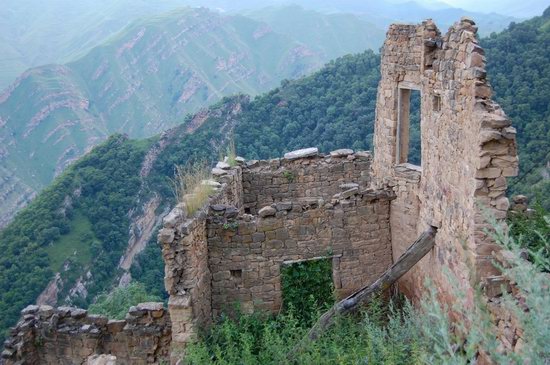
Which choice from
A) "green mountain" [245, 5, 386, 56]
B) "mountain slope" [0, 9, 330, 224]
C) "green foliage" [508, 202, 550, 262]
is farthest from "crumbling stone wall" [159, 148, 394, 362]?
"green mountain" [245, 5, 386, 56]

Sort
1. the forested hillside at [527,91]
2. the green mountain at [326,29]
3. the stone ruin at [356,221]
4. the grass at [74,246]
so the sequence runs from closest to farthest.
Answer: the stone ruin at [356,221] → the forested hillside at [527,91] → the grass at [74,246] → the green mountain at [326,29]

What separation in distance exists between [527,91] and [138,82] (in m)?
A: 73.0

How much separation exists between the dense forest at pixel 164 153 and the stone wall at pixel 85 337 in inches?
463

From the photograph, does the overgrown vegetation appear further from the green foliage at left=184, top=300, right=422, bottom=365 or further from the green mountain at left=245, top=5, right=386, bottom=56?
the green mountain at left=245, top=5, right=386, bottom=56

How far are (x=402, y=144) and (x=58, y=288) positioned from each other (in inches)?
802

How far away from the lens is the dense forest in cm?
2345

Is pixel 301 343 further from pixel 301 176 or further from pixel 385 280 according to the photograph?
pixel 301 176

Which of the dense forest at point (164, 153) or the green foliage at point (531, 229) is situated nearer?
the green foliage at point (531, 229)

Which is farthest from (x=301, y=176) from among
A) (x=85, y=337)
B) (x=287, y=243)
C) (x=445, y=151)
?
Answer: (x=85, y=337)

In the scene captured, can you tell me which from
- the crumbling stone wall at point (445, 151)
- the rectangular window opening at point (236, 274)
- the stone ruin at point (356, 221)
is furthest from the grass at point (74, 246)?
the crumbling stone wall at point (445, 151)

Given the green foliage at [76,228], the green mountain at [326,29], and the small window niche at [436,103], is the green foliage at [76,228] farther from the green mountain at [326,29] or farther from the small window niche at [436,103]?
the green mountain at [326,29]

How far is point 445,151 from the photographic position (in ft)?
23.3

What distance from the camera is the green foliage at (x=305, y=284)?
8.77 metres

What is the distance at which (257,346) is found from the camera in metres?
7.67
